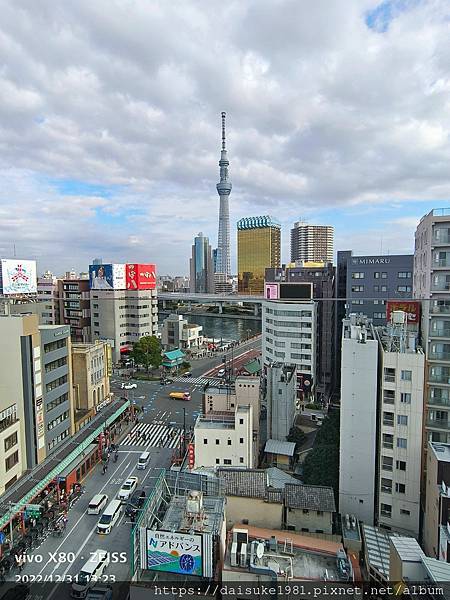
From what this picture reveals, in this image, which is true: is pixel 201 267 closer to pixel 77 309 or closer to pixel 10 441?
pixel 77 309

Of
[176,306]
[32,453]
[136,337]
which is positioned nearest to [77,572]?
[32,453]

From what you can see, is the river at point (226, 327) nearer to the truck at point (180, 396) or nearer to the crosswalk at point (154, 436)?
the truck at point (180, 396)

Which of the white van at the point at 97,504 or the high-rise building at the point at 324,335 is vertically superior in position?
the high-rise building at the point at 324,335

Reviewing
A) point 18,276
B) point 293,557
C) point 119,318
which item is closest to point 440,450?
point 293,557

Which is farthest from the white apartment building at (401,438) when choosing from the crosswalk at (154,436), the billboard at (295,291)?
the billboard at (295,291)

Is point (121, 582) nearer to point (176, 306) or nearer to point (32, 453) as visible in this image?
point (32, 453)

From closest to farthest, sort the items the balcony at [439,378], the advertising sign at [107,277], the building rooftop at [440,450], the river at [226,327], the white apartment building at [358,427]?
the building rooftop at [440,450] → the balcony at [439,378] → the white apartment building at [358,427] → the advertising sign at [107,277] → the river at [226,327]
